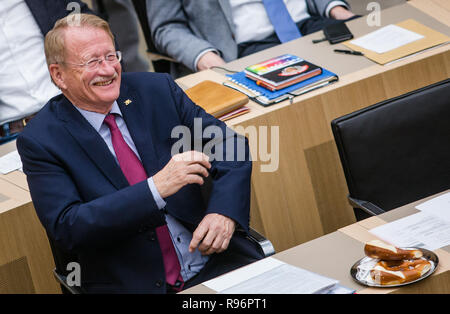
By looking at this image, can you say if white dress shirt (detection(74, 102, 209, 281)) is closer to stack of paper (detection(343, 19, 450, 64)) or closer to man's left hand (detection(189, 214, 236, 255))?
man's left hand (detection(189, 214, 236, 255))

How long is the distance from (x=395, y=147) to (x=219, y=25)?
1604 millimetres

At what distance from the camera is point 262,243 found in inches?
82.7

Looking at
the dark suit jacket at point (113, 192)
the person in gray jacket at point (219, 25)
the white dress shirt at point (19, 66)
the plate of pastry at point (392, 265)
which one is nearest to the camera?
the plate of pastry at point (392, 265)

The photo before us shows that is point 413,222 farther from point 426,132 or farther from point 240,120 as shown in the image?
point 240,120

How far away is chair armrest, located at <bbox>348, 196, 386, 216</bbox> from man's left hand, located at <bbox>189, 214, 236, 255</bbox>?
1.32 ft

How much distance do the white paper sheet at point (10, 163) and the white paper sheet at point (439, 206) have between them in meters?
1.57

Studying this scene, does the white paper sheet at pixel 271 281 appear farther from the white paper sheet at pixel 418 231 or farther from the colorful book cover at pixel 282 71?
the colorful book cover at pixel 282 71

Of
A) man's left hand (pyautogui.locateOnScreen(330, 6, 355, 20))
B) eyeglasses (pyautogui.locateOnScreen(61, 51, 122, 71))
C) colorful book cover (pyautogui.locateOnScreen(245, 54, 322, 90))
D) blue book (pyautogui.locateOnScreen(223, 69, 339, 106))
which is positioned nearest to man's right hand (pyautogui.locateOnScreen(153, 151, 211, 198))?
eyeglasses (pyautogui.locateOnScreen(61, 51, 122, 71))

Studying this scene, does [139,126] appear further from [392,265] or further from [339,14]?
[339,14]

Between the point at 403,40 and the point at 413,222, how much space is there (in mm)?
1408

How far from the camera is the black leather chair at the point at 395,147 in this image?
220cm

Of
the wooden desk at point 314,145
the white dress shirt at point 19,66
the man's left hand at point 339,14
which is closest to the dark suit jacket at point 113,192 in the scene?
the wooden desk at point 314,145

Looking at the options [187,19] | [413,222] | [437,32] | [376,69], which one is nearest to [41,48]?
[187,19]

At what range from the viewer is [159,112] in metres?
2.27
